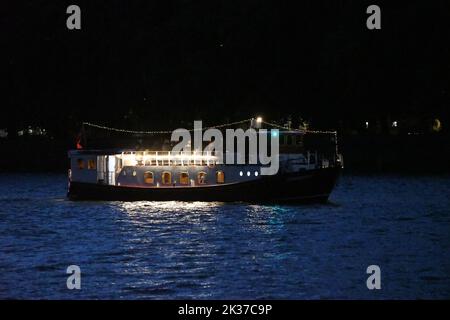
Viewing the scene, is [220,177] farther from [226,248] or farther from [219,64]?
[219,64]

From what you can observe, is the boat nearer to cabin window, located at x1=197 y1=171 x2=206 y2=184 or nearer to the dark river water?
cabin window, located at x1=197 y1=171 x2=206 y2=184

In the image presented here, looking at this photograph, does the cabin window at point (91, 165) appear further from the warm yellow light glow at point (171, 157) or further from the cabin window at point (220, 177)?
the cabin window at point (220, 177)

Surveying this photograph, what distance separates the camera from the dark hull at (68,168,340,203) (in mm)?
84688

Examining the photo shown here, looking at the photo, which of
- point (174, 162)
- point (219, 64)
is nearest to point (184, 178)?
point (174, 162)

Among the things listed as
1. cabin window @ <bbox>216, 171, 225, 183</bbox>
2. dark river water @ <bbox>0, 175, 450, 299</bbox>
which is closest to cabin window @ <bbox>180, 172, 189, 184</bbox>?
dark river water @ <bbox>0, 175, 450, 299</bbox>

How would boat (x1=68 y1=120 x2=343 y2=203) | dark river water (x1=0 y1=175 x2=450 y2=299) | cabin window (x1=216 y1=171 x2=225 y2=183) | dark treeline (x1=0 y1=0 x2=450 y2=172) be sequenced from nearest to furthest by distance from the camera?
1. dark river water (x1=0 y1=175 x2=450 y2=299)
2. boat (x1=68 y1=120 x2=343 y2=203)
3. cabin window (x1=216 y1=171 x2=225 y2=183)
4. dark treeline (x1=0 y1=0 x2=450 y2=172)

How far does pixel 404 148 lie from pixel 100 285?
90580mm

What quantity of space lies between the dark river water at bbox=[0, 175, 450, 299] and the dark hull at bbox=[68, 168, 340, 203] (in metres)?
0.82

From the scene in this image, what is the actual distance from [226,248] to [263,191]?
21420 mm

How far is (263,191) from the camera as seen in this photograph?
85.2 meters

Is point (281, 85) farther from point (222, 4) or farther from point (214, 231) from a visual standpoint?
point (214, 231)

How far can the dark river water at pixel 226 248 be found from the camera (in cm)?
5112

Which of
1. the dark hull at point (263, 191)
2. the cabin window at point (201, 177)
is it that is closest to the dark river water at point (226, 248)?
the dark hull at point (263, 191)

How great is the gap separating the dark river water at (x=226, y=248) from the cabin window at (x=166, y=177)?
2387 millimetres
